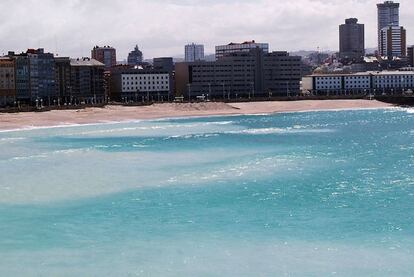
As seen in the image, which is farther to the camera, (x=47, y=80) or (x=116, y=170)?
(x=47, y=80)

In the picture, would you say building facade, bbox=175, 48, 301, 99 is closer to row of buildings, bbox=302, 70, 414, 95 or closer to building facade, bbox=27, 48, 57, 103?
row of buildings, bbox=302, 70, 414, 95

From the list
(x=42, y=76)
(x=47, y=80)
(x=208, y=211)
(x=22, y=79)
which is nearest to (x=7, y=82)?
(x=22, y=79)

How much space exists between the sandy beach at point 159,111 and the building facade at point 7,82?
14.0m

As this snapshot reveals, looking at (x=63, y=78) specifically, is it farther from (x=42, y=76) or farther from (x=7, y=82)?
(x=7, y=82)

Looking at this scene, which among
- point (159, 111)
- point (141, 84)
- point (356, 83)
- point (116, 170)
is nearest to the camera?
point (116, 170)

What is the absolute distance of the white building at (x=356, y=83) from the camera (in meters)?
170

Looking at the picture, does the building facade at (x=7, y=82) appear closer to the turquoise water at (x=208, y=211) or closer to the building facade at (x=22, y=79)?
the building facade at (x=22, y=79)

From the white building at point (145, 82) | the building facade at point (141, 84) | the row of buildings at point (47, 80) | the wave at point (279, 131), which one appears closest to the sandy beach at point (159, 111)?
the row of buildings at point (47, 80)

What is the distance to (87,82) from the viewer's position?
14362cm

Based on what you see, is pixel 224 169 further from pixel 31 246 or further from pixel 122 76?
pixel 122 76

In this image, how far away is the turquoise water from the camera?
81.7 feet

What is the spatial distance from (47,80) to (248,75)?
51354 millimetres

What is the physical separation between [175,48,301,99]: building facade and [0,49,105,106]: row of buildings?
82.7 feet

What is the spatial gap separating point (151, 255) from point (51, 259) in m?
3.37
